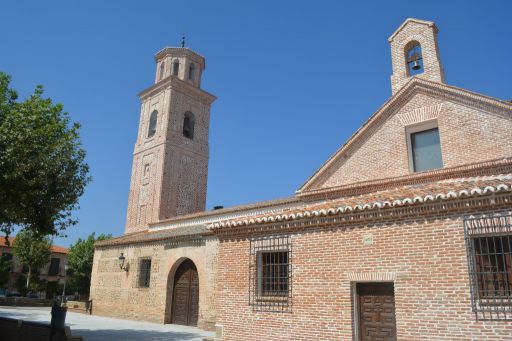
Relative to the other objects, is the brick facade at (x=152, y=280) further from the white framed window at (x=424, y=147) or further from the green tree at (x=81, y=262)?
the green tree at (x=81, y=262)

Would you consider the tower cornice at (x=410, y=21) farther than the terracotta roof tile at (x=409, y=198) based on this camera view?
Yes

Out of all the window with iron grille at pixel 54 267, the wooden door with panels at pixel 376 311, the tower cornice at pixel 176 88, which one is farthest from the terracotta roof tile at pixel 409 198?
the window with iron grille at pixel 54 267

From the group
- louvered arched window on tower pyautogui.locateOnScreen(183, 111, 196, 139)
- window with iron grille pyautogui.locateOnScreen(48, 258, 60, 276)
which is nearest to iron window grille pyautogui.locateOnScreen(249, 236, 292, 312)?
louvered arched window on tower pyautogui.locateOnScreen(183, 111, 196, 139)

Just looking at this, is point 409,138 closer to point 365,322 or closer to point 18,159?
point 365,322

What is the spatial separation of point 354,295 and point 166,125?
19952 mm

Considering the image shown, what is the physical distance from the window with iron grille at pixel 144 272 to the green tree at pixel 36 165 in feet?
20.8

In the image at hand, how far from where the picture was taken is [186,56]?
1076 inches

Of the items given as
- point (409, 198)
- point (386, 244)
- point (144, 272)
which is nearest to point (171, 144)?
point (144, 272)

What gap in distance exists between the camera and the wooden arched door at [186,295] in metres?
15.9

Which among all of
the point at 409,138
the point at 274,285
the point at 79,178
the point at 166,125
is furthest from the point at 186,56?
the point at 274,285

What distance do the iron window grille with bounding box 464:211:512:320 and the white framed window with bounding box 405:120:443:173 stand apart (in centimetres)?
448

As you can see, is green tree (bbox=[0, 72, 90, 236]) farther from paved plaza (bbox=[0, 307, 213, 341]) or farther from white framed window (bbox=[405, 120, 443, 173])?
white framed window (bbox=[405, 120, 443, 173])

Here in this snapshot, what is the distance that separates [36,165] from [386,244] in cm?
907

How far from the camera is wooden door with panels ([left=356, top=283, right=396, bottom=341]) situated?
7777 mm
